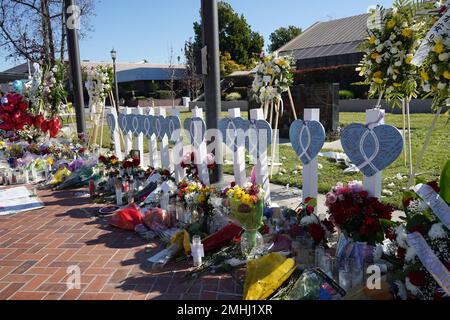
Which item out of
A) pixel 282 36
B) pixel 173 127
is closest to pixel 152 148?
pixel 173 127

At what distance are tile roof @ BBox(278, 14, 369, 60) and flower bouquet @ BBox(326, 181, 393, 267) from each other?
90.3ft

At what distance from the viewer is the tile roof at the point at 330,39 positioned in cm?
3092

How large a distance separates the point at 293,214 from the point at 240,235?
650 millimetres

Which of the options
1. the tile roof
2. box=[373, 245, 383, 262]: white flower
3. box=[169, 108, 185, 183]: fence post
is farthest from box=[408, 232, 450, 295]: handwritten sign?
the tile roof

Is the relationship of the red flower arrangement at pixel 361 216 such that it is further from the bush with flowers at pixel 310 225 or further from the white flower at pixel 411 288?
the white flower at pixel 411 288

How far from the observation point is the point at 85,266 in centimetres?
386

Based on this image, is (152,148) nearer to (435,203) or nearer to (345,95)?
(435,203)

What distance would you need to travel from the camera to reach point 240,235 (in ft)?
13.6

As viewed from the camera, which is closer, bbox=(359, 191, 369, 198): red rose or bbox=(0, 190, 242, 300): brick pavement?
bbox=(359, 191, 369, 198): red rose

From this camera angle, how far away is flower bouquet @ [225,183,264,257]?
360cm

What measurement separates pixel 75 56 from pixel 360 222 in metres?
8.55

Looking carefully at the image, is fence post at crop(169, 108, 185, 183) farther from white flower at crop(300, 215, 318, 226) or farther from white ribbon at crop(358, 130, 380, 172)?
white ribbon at crop(358, 130, 380, 172)
